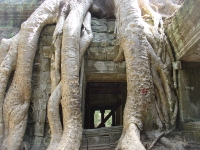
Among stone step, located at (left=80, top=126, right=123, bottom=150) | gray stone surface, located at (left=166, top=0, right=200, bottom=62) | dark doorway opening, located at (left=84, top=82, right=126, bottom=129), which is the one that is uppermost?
gray stone surface, located at (left=166, top=0, right=200, bottom=62)

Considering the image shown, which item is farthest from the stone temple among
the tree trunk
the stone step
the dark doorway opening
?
the dark doorway opening

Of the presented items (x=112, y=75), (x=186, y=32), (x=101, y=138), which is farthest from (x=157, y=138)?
(x=186, y=32)

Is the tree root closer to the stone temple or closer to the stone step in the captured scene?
the stone temple

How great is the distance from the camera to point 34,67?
2633 mm

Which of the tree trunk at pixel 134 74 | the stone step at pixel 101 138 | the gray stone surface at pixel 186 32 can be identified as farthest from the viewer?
the stone step at pixel 101 138

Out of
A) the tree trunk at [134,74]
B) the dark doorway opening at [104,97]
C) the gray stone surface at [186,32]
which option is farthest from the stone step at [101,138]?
the dark doorway opening at [104,97]

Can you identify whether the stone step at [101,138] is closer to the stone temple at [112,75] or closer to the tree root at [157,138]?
the stone temple at [112,75]

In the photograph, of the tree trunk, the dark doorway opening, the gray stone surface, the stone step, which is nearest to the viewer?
the gray stone surface

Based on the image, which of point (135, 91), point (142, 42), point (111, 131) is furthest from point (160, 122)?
point (142, 42)

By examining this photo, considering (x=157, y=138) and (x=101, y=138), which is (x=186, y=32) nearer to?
(x=157, y=138)

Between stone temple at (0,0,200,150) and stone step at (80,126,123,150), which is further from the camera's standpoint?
stone step at (80,126,123,150)

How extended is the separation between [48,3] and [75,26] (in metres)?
0.73

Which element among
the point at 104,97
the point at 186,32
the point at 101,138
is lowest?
the point at 101,138

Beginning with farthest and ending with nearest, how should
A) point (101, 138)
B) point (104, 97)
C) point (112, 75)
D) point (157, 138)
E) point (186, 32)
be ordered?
point (104, 97) < point (112, 75) < point (101, 138) < point (186, 32) < point (157, 138)
